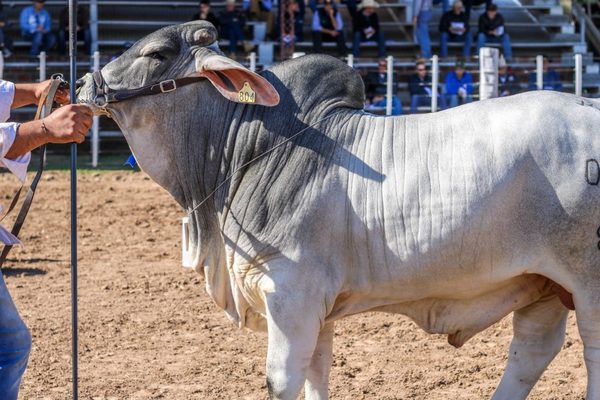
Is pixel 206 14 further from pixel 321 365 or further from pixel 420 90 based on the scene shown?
pixel 321 365

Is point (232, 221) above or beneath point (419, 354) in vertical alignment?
above

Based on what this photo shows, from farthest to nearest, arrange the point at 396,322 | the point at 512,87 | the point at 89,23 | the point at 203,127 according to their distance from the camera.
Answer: the point at 89,23, the point at 512,87, the point at 396,322, the point at 203,127

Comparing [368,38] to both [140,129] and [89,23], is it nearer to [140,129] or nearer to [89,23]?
[89,23]

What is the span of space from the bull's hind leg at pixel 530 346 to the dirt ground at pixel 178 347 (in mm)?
771

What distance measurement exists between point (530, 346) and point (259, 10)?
16299mm

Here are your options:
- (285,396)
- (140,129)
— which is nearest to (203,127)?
(140,129)

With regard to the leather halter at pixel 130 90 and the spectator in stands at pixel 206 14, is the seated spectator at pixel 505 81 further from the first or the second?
the leather halter at pixel 130 90

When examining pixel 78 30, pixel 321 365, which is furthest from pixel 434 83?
pixel 321 365

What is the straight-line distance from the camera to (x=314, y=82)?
489 cm

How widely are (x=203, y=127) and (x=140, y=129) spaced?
0.96ft

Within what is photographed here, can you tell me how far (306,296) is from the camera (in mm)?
4625

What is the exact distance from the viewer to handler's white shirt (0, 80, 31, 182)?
4258 mm

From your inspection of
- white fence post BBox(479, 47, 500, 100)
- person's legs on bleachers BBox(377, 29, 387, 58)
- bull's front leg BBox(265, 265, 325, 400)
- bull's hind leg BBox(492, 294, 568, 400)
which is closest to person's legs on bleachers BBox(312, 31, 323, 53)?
person's legs on bleachers BBox(377, 29, 387, 58)

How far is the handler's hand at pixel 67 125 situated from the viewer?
4355 millimetres
